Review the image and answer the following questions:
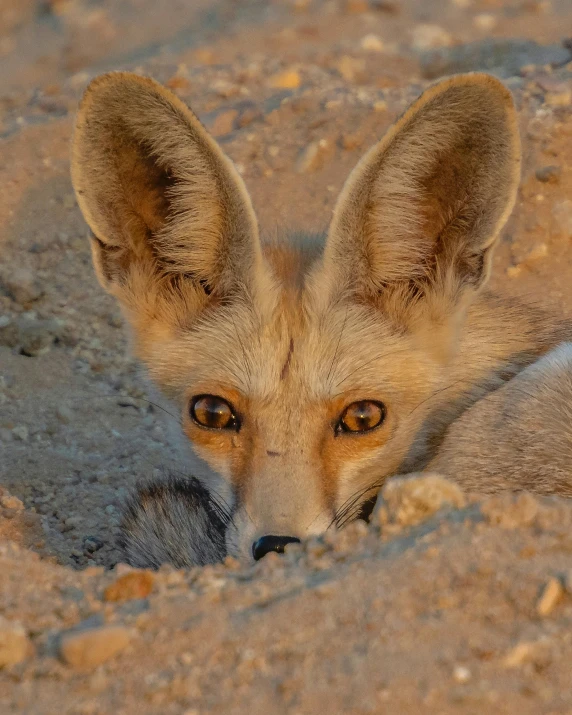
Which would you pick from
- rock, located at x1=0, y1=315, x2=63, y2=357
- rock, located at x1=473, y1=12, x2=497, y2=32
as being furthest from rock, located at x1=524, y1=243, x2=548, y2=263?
rock, located at x1=473, y1=12, x2=497, y2=32

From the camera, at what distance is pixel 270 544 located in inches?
130

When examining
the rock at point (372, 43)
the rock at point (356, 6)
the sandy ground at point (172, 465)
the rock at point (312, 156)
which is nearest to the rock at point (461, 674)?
the sandy ground at point (172, 465)

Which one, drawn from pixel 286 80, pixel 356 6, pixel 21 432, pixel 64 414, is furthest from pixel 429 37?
pixel 21 432

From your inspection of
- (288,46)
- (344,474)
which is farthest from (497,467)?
(288,46)

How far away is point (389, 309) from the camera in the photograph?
13.4 feet

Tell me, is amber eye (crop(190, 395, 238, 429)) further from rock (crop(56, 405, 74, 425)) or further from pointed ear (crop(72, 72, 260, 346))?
rock (crop(56, 405, 74, 425))

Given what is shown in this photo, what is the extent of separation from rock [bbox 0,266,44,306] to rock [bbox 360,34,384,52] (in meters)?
5.26

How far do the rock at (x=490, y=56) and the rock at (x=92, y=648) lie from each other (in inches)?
275

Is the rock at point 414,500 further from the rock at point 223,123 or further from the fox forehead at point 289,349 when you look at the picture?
the rock at point 223,123

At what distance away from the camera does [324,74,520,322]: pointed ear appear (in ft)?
Answer: 11.6

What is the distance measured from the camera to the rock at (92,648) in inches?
94.7

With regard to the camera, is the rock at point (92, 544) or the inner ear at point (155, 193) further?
the rock at point (92, 544)

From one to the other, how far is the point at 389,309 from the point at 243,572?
152 centimetres

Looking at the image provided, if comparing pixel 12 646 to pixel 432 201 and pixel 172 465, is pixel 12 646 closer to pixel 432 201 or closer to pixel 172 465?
pixel 432 201
